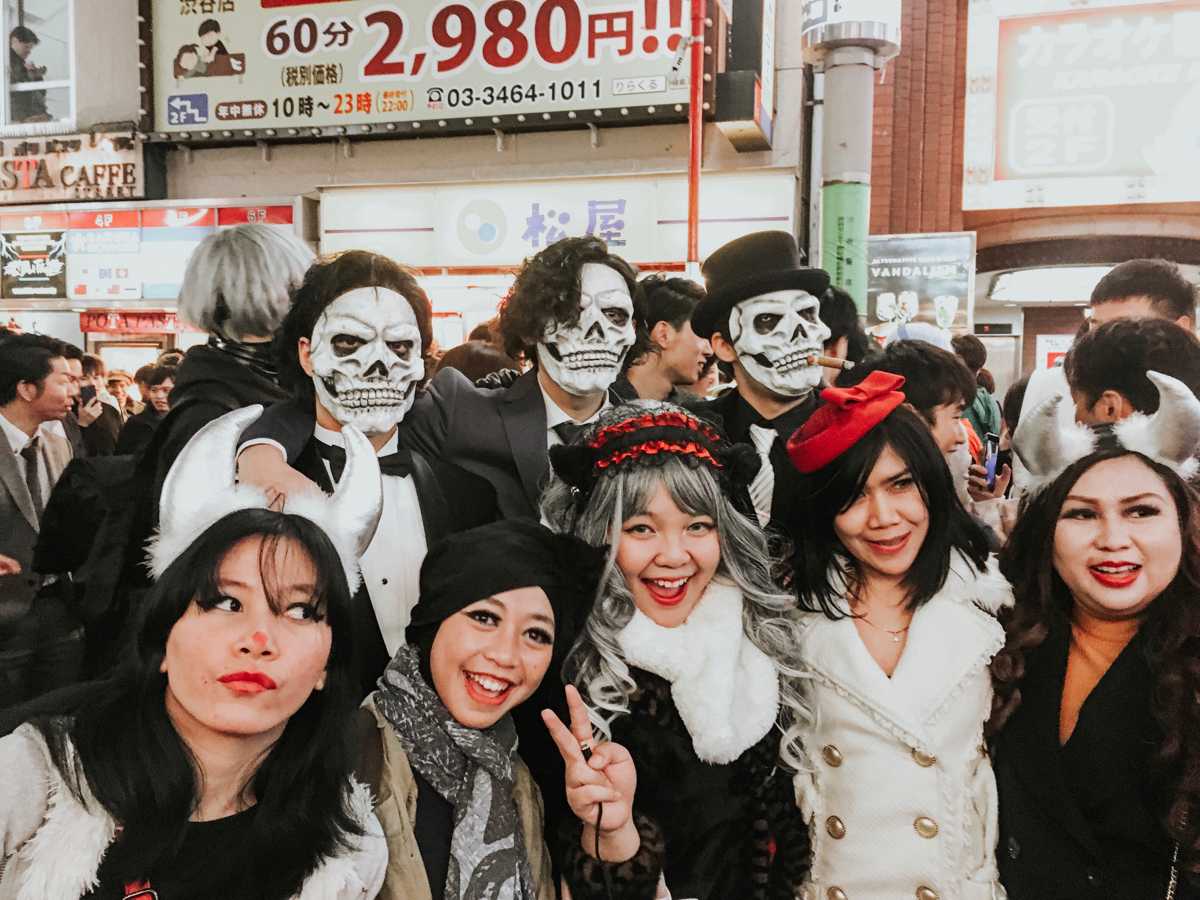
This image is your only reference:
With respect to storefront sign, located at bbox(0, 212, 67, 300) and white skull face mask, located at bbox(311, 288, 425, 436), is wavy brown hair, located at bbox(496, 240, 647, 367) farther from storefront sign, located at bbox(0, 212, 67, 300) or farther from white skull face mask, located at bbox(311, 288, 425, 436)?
storefront sign, located at bbox(0, 212, 67, 300)

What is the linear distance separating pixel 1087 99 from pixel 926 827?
28.8ft

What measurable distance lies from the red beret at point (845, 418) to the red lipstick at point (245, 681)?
1.20 meters

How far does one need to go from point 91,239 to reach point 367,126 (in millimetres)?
3347

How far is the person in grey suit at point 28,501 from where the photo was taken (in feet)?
9.87

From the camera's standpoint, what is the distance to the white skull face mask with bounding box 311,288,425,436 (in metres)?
2.01

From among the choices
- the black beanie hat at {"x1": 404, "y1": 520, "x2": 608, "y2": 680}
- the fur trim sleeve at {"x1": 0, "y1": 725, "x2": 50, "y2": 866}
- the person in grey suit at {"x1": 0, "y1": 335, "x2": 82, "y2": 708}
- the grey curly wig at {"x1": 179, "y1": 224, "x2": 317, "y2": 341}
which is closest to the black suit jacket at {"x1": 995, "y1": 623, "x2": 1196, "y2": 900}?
the black beanie hat at {"x1": 404, "y1": 520, "x2": 608, "y2": 680}

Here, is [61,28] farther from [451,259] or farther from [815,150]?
[815,150]

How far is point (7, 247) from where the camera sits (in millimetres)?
9227

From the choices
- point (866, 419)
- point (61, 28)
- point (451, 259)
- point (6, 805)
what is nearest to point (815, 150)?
point (451, 259)

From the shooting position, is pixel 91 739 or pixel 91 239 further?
pixel 91 239

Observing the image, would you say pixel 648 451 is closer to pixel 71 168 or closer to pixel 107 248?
pixel 107 248

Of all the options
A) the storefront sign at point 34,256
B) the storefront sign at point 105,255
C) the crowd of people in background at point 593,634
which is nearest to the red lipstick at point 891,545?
the crowd of people in background at point 593,634

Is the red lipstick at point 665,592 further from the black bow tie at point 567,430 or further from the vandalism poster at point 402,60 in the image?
the vandalism poster at point 402,60

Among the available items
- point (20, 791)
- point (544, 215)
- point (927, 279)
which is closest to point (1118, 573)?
point (20, 791)
